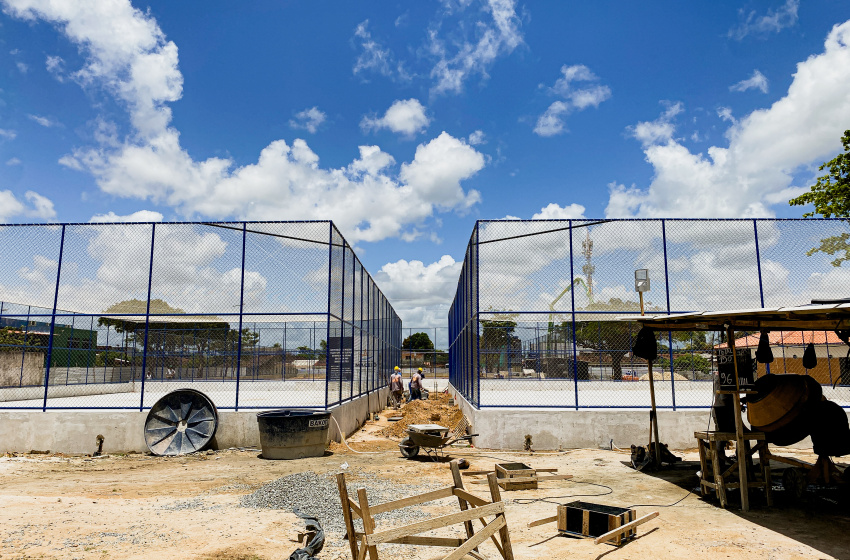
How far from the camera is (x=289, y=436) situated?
10922mm

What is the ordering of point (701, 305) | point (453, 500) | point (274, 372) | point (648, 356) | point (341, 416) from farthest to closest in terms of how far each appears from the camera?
point (274, 372) → point (341, 416) → point (701, 305) → point (648, 356) → point (453, 500)

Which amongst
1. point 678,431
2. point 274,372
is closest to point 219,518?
point 678,431

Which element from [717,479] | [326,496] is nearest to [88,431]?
[326,496]

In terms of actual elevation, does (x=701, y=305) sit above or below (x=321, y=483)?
above

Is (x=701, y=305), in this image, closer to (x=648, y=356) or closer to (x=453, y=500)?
(x=648, y=356)

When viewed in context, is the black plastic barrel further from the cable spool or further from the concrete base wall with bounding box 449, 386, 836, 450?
the concrete base wall with bounding box 449, 386, 836, 450

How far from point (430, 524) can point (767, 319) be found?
6.33 metres

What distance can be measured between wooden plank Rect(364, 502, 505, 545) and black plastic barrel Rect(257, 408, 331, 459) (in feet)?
25.3

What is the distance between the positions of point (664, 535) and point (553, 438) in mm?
5884

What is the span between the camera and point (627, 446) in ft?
38.9

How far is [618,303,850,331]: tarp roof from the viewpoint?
6219mm

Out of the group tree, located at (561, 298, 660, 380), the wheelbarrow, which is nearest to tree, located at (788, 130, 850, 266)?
tree, located at (561, 298, 660, 380)

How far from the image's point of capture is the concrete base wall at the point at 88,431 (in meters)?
12.1

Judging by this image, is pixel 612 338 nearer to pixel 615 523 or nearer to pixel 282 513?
pixel 615 523
